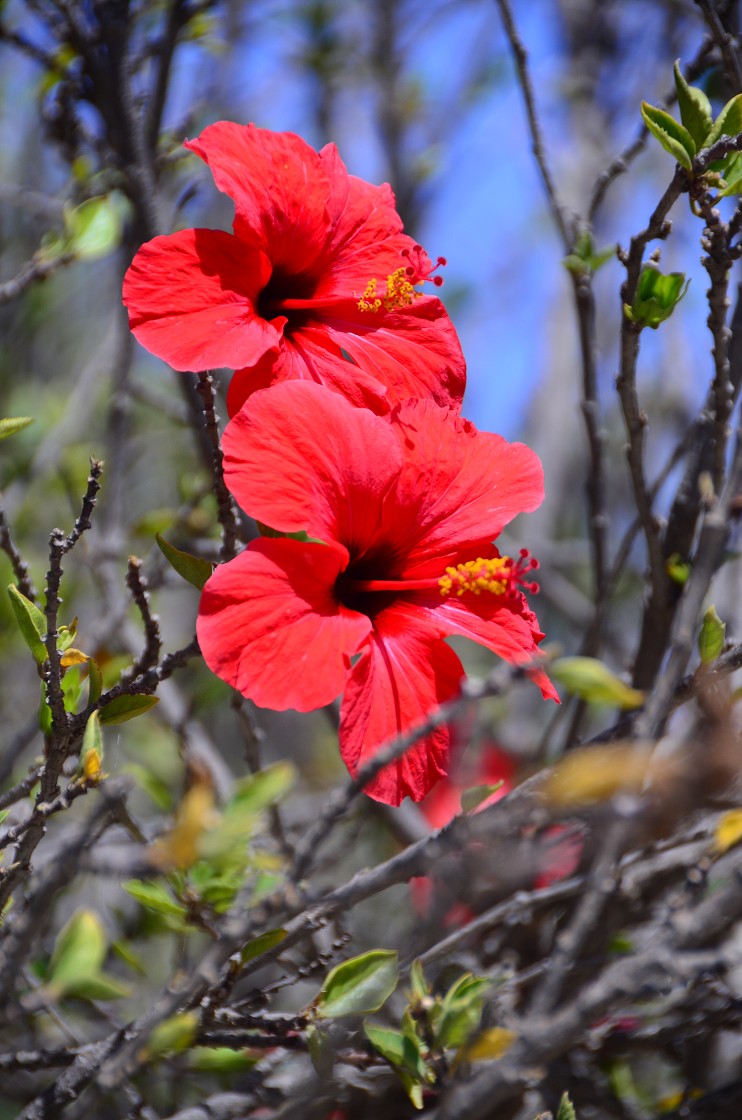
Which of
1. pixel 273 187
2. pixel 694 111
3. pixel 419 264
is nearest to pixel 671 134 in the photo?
pixel 694 111

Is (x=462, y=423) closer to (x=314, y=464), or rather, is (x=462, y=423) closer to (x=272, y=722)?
(x=314, y=464)

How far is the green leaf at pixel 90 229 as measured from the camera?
1.67 m

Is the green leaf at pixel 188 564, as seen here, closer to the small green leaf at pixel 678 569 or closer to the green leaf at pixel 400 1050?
the green leaf at pixel 400 1050

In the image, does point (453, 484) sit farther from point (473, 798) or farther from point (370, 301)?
point (473, 798)

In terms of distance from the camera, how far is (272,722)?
404cm

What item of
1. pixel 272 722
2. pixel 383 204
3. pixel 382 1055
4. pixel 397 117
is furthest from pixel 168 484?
pixel 382 1055

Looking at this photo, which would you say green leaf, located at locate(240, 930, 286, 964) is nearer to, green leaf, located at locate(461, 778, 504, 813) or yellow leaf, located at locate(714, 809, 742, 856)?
green leaf, located at locate(461, 778, 504, 813)

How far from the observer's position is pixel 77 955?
0.96 meters

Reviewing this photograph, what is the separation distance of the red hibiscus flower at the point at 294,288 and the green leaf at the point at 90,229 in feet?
2.04

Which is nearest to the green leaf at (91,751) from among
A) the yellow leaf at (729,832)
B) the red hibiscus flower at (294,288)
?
the red hibiscus flower at (294,288)

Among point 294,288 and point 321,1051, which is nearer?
point 321,1051

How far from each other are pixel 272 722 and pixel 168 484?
1.28m

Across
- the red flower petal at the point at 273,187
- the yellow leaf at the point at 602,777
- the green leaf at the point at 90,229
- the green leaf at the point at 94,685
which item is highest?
the green leaf at the point at 90,229

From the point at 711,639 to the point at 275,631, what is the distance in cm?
44
